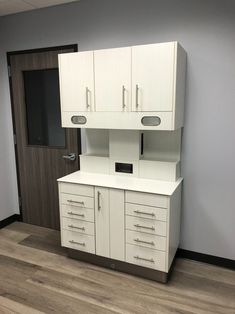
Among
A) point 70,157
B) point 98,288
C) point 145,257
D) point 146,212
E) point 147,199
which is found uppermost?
point 70,157

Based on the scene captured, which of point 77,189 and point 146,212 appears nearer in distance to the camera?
point 146,212

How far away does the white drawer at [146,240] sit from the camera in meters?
2.20

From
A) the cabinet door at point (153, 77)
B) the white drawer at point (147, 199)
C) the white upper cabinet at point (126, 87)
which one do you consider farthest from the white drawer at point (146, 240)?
the cabinet door at point (153, 77)

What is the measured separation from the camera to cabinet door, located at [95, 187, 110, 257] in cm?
236

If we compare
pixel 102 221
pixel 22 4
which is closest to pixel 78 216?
pixel 102 221

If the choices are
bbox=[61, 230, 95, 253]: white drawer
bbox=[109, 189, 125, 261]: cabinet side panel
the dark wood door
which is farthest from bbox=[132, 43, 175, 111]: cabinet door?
bbox=[61, 230, 95, 253]: white drawer

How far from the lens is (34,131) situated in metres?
3.23

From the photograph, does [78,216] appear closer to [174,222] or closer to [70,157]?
[70,157]

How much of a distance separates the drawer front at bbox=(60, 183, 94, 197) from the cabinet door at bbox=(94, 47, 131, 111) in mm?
748

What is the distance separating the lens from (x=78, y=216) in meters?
2.50

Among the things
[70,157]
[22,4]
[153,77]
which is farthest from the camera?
[70,157]

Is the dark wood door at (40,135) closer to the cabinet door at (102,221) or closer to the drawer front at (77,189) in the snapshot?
the drawer front at (77,189)

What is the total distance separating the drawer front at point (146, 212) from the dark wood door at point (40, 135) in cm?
102

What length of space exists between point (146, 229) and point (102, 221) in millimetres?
428
